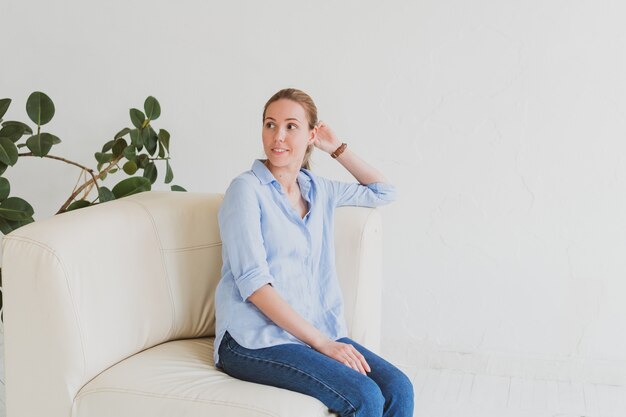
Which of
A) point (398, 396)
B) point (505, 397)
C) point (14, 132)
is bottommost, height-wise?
point (505, 397)

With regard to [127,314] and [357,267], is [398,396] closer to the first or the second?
[357,267]

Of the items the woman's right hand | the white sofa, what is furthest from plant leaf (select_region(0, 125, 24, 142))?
the woman's right hand

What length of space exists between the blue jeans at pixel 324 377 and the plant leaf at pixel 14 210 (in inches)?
34.2

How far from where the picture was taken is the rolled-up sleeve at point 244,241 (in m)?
2.10

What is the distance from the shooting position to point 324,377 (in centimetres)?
197

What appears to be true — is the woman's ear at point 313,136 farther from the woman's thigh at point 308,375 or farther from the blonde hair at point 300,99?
the woman's thigh at point 308,375

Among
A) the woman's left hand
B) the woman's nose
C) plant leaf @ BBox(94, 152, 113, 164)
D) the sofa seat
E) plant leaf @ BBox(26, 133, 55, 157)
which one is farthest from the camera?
plant leaf @ BBox(94, 152, 113, 164)

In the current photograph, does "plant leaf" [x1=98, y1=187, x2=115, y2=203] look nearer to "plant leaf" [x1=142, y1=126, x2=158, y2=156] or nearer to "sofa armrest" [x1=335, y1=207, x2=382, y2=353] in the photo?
"plant leaf" [x1=142, y1=126, x2=158, y2=156]

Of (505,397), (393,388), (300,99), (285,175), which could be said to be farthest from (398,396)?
(505,397)

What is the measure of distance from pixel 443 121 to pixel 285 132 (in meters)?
0.96

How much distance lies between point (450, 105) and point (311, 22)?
59 centimetres

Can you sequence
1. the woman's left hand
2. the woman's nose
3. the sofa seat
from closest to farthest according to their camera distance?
the sofa seat → the woman's nose → the woman's left hand

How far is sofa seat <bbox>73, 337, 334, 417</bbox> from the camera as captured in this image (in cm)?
188

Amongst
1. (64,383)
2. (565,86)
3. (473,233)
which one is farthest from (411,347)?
(64,383)
